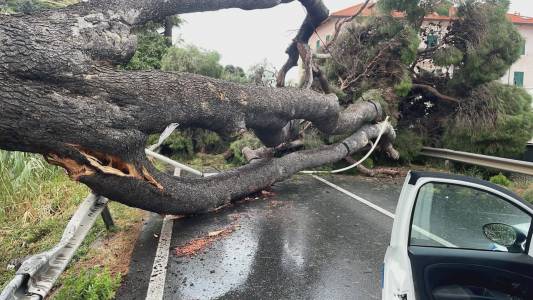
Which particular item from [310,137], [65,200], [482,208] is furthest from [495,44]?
[65,200]

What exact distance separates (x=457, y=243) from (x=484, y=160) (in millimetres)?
7123

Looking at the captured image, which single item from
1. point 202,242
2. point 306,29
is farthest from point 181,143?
point 202,242

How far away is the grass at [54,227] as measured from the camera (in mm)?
3496

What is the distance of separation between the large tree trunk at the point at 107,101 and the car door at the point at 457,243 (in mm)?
2743

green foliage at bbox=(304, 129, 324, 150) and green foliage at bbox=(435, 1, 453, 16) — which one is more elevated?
green foliage at bbox=(435, 1, 453, 16)

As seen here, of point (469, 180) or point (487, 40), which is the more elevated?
point (487, 40)

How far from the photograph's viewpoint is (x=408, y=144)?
33.6 feet

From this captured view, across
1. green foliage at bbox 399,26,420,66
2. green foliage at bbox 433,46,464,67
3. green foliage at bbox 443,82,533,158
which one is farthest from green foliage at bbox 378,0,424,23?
green foliage at bbox 443,82,533,158

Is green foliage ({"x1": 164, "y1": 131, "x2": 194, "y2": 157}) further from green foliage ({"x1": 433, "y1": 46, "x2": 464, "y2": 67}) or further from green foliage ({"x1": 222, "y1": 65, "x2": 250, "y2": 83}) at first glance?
green foliage ({"x1": 433, "y1": 46, "x2": 464, "y2": 67})

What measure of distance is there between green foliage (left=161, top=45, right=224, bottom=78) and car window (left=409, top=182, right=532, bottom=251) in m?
9.96

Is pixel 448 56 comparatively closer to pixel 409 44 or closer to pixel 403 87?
pixel 409 44

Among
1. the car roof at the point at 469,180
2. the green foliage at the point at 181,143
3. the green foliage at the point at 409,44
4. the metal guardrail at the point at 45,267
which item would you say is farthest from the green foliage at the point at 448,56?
the metal guardrail at the point at 45,267

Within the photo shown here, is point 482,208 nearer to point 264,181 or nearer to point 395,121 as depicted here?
point 264,181

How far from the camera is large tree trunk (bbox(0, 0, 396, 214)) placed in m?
3.06
